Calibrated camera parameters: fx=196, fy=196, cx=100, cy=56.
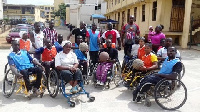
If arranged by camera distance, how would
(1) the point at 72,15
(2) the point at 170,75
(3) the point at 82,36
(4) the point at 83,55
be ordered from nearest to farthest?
(2) the point at 170,75, (4) the point at 83,55, (3) the point at 82,36, (1) the point at 72,15

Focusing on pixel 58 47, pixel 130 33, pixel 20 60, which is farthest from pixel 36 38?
pixel 130 33

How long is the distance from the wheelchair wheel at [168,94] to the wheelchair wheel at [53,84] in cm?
208

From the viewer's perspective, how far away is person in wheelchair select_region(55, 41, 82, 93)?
4.05 meters

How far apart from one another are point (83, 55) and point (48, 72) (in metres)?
1.06

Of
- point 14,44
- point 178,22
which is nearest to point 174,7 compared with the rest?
point 178,22

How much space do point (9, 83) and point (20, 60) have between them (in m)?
1.12

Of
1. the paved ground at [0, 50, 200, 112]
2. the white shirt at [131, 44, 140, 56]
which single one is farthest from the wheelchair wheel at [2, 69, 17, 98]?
the white shirt at [131, 44, 140, 56]

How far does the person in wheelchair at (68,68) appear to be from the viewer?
13.3 ft

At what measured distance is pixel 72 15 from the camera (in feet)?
121

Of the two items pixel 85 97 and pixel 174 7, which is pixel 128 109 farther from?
pixel 174 7

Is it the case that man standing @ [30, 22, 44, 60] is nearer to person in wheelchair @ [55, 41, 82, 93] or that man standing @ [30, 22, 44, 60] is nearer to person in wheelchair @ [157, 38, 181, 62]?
person in wheelchair @ [55, 41, 82, 93]

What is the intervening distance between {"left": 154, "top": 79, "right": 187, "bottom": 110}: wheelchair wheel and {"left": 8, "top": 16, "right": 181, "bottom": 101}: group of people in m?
0.17

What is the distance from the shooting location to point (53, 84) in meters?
4.48

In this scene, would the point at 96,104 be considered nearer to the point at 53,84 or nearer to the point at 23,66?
the point at 53,84
